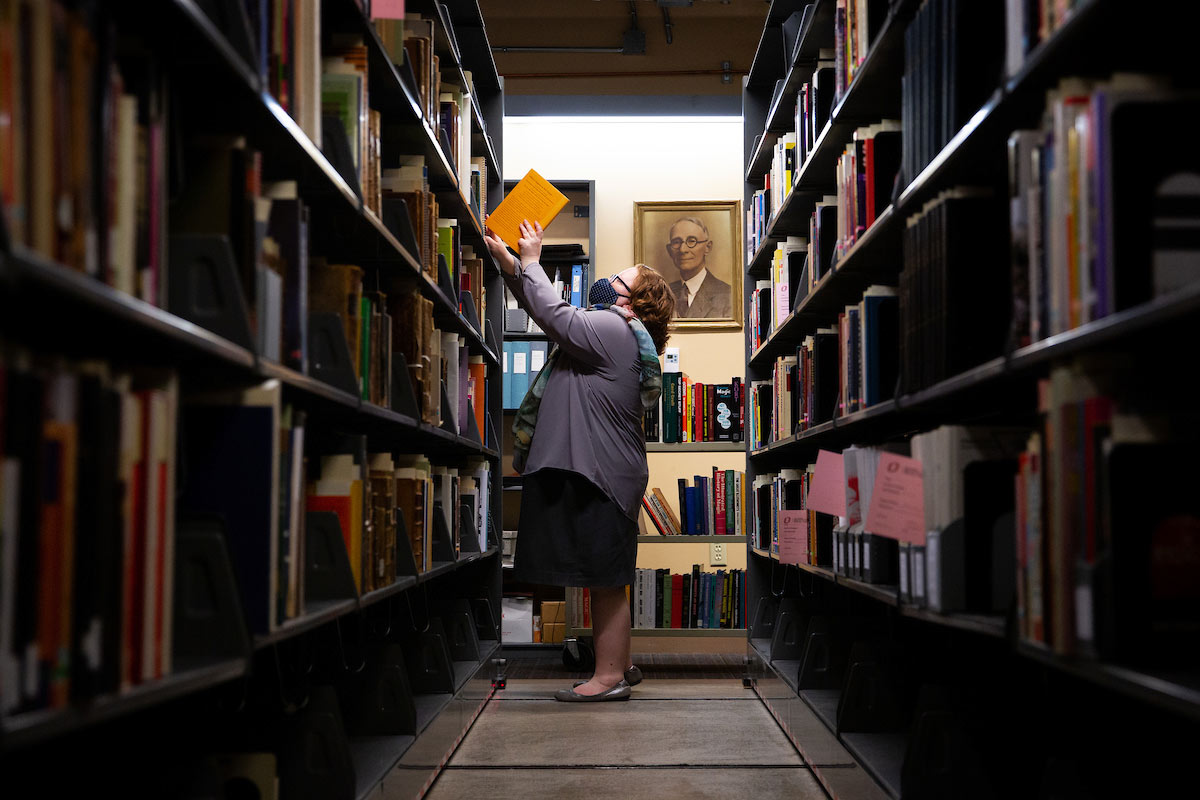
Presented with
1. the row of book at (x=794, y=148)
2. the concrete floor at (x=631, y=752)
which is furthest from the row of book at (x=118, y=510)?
the row of book at (x=794, y=148)

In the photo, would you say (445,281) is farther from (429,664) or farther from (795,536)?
(795,536)

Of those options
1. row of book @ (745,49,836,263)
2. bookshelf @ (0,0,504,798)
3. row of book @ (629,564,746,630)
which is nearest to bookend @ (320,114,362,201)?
bookshelf @ (0,0,504,798)

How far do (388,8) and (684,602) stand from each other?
3116 millimetres

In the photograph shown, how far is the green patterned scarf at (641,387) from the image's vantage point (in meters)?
3.55

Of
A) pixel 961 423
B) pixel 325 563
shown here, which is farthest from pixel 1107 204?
pixel 325 563

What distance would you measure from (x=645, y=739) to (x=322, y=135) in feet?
6.14

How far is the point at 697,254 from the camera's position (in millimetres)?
5441

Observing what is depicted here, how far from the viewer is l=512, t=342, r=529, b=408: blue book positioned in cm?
473

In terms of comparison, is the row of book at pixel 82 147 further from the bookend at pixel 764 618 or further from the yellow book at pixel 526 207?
the bookend at pixel 764 618

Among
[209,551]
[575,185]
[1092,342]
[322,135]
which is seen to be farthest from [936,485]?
[575,185]

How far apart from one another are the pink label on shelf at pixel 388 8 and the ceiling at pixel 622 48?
3621 mm

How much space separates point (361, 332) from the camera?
203 cm

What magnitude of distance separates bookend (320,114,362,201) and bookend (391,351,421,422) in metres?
0.55

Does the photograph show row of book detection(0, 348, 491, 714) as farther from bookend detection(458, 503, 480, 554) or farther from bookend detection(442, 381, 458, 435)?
bookend detection(458, 503, 480, 554)
